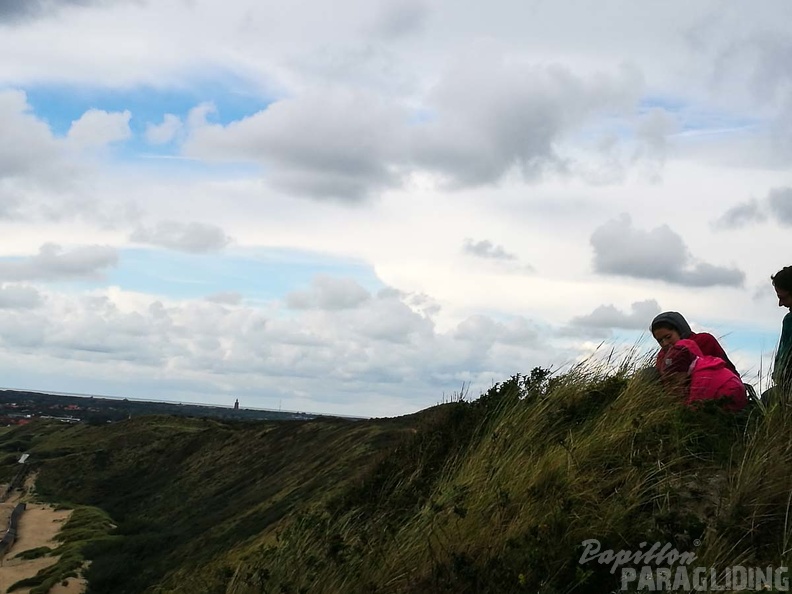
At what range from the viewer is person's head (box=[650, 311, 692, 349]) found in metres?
7.28

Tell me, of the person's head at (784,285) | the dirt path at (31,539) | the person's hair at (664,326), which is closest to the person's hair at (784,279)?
the person's head at (784,285)

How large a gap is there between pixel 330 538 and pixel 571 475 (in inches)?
74.5

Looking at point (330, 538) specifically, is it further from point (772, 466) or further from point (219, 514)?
point (219, 514)

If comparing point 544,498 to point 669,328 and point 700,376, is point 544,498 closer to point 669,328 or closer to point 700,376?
point 700,376

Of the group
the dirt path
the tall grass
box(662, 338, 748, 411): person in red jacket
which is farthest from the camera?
the dirt path

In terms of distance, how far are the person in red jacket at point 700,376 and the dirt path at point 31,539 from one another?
2613cm

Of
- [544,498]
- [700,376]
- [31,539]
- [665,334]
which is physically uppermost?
[665,334]

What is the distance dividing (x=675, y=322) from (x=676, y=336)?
5.1 inches

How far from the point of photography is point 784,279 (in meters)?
6.75

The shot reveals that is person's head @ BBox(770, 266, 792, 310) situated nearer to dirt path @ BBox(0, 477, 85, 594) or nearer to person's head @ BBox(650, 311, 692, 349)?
person's head @ BBox(650, 311, 692, 349)

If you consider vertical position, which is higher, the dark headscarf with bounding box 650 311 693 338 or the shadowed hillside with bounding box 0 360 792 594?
the dark headscarf with bounding box 650 311 693 338

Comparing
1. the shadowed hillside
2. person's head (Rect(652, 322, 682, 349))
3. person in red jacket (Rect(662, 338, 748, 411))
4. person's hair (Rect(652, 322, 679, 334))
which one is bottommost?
the shadowed hillside

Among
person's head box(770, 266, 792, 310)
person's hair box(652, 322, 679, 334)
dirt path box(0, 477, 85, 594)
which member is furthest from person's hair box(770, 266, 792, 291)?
dirt path box(0, 477, 85, 594)

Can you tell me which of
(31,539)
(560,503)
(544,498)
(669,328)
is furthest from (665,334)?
(31,539)
